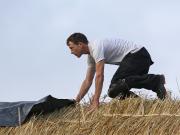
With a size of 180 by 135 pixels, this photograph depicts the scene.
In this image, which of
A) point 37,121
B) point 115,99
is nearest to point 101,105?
point 115,99

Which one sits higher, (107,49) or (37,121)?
(107,49)

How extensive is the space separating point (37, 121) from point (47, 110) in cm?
19

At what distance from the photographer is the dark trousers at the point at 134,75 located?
705 cm

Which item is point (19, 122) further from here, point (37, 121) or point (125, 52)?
point (125, 52)

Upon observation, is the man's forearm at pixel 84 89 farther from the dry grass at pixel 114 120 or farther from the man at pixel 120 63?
the dry grass at pixel 114 120

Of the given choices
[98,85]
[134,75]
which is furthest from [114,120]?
[134,75]

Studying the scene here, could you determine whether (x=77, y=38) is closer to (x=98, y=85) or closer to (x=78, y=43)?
(x=78, y=43)

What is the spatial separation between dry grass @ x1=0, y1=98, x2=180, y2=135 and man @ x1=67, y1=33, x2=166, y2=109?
20 centimetres

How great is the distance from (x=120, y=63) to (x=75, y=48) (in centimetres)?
49

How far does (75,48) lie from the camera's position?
6.98m

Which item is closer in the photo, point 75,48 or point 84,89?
point 75,48

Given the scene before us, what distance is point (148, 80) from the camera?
7109 millimetres

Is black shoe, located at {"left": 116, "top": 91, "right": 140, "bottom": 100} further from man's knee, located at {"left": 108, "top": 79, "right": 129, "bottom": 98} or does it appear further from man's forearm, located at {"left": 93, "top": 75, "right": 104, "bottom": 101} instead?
man's forearm, located at {"left": 93, "top": 75, "right": 104, "bottom": 101}

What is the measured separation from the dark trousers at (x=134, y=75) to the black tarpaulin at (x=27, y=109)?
0.52 meters
